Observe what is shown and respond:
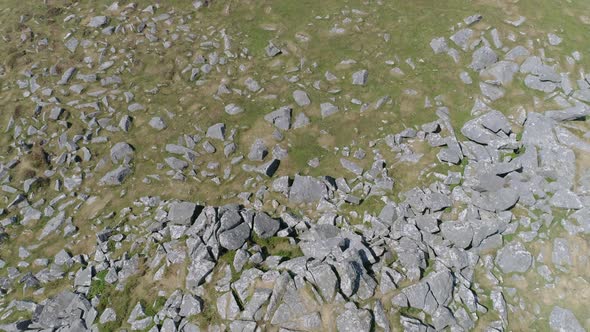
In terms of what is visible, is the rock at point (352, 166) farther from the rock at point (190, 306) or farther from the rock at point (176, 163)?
the rock at point (190, 306)

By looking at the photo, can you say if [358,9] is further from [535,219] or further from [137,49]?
[535,219]

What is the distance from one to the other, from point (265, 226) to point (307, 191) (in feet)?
6.64

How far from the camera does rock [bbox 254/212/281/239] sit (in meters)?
13.1

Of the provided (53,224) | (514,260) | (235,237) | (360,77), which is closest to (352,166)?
(360,77)

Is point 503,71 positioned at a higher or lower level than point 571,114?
higher

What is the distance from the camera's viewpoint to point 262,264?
12.4m

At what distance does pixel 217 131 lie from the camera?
54.2 feet

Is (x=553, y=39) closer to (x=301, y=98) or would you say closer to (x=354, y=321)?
(x=301, y=98)

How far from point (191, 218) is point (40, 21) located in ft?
53.5

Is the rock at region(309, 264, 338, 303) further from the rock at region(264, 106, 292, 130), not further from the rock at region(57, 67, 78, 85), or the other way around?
the rock at region(57, 67, 78, 85)

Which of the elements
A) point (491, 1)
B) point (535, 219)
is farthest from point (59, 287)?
point (491, 1)

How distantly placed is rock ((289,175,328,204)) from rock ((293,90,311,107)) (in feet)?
13.0

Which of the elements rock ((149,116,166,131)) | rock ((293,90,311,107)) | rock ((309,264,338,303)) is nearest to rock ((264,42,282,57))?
rock ((293,90,311,107))

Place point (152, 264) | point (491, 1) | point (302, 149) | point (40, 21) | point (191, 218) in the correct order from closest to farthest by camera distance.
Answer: point (152, 264) → point (191, 218) → point (302, 149) → point (491, 1) → point (40, 21)
